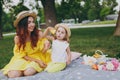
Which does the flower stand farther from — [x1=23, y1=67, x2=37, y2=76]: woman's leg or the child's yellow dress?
[x1=23, y1=67, x2=37, y2=76]: woman's leg

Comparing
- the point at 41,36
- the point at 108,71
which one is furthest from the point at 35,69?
the point at 108,71

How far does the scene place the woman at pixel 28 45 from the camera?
695 cm

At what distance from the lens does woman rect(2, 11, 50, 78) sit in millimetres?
6953

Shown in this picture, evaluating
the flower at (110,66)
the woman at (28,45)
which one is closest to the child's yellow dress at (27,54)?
the woman at (28,45)

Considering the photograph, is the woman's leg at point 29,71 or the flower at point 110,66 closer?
the flower at point 110,66

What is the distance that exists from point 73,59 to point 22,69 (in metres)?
1.37

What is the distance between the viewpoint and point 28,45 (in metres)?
7.14

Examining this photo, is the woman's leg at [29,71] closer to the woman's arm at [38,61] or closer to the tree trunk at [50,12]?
the woman's arm at [38,61]

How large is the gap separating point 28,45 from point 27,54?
0.18 metres

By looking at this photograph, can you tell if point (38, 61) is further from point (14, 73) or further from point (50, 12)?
point (50, 12)

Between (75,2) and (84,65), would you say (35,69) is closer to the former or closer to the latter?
(84,65)

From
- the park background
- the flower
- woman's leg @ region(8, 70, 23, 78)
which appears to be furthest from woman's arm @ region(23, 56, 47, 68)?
the park background

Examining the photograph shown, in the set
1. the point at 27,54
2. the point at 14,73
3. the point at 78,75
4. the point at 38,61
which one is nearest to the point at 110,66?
the point at 78,75

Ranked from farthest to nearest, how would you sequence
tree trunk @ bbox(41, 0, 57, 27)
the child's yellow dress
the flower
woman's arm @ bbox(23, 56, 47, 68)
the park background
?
1. tree trunk @ bbox(41, 0, 57, 27)
2. the park background
3. woman's arm @ bbox(23, 56, 47, 68)
4. the child's yellow dress
5. the flower
